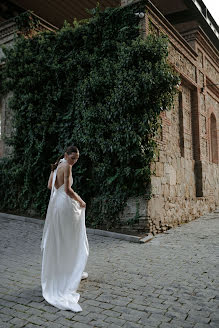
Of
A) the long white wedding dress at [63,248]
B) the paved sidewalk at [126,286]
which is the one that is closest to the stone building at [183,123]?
the paved sidewalk at [126,286]

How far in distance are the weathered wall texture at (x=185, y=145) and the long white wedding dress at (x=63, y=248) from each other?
3.59 m

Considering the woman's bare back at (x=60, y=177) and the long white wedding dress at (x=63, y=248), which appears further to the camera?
the woman's bare back at (x=60, y=177)

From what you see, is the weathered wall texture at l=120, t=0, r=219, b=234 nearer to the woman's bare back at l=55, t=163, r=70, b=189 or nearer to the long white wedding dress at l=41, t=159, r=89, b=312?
the long white wedding dress at l=41, t=159, r=89, b=312

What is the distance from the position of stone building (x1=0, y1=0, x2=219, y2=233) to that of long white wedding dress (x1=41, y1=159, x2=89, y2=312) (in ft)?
11.7

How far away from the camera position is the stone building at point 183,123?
8070 millimetres

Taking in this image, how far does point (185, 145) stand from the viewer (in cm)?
1063

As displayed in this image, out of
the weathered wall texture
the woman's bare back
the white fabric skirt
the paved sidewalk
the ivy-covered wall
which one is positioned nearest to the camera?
the paved sidewalk

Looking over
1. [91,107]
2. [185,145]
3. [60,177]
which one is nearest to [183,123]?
[185,145]

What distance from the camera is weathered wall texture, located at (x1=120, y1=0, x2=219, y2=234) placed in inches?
316

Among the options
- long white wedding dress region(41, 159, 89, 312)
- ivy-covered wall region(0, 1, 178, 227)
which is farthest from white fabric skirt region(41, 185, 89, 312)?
ivy-covered wall region(0, 1, 178, 227)

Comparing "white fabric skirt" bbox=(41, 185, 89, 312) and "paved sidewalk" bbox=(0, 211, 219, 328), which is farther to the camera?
"white fabric skirt" bbox=(41, 185, 89, 312)

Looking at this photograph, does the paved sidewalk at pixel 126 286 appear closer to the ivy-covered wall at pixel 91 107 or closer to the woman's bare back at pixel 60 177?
the woman's bare back at pixel 60 177

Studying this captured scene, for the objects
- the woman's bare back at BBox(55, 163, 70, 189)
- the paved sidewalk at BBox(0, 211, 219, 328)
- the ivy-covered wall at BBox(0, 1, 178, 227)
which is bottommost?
the paved sidewalk at BBox(0, 211, 219, 328)

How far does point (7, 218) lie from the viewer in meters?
9.01
